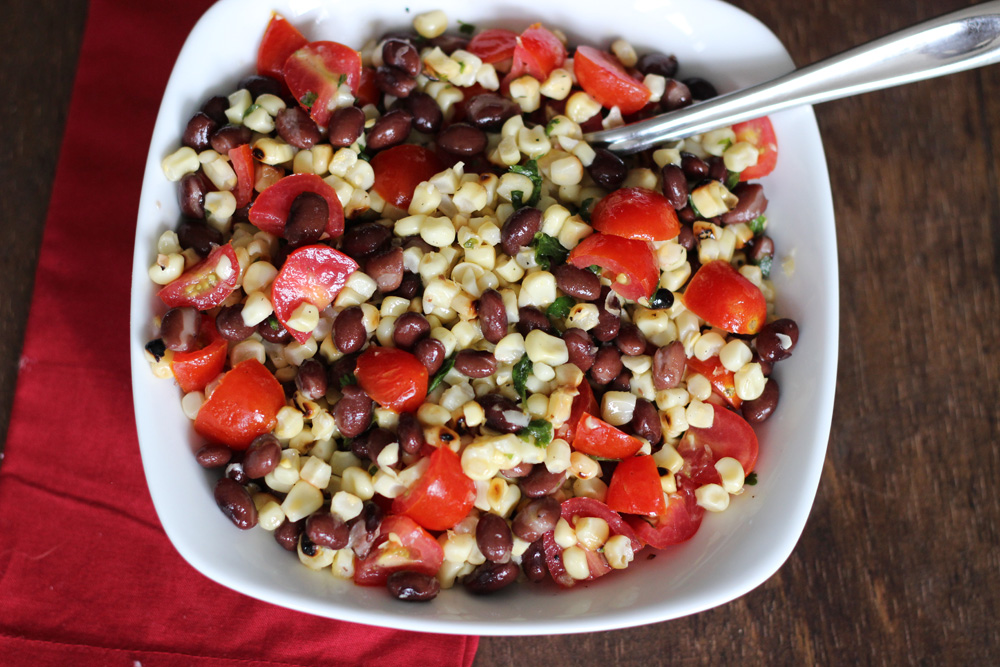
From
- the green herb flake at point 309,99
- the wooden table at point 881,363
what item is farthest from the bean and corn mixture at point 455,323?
the wooden table at point 881,363

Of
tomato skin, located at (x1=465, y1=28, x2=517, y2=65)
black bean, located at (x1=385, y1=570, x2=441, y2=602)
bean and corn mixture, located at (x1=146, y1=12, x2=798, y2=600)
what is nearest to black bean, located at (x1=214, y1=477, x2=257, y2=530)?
bean and corn mixture, located at (x1=146, y1=12, x2=798, y2=600)

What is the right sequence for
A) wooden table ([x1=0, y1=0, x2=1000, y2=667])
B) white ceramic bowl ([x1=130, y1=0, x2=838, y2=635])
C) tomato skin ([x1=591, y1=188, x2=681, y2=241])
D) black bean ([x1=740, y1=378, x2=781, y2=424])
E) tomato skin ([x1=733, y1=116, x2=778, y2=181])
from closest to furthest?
white ceramic bowl ([x1=130, y1=0, x2=838, y2=635]) → tomato skin ([x1=591, y1=188, x2=681, y2=241]) → black bean ([x1=740, y1=378, x2=781, y2=424]) → tomato skin ([x1=733, y1=116, x2=778, y2=181]) → wooden table ([x1=0, y1=0, x2=1000, y2=667])

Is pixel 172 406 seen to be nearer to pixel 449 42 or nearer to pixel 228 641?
pixel 228 641

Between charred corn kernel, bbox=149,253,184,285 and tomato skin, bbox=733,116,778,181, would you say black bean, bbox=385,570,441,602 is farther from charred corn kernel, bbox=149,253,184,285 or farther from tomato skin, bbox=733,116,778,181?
tomato skin, bbox=733,116,778,181

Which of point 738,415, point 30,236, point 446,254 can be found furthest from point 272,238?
point 738,415

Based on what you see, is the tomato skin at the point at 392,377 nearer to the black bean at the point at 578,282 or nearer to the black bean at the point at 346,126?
the black bean at the point at 578,282

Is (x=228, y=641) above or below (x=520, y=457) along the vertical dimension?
Answer: below

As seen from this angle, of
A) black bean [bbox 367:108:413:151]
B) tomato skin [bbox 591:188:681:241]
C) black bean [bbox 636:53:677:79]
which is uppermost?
black bean [bbox 636:53:677:79]
